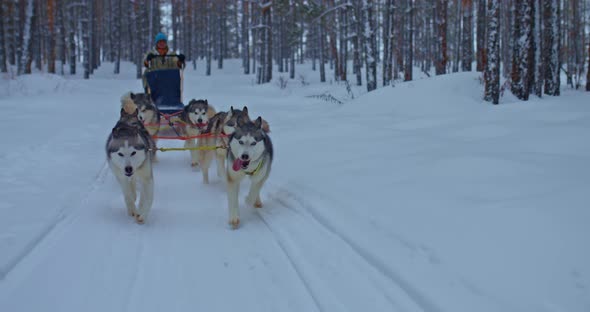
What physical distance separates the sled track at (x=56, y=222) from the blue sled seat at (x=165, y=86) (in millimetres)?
2258

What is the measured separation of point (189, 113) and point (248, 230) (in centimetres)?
302

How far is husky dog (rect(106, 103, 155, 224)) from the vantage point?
3758mm

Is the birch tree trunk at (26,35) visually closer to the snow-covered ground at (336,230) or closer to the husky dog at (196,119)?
the snow-covered ground at (336,230)

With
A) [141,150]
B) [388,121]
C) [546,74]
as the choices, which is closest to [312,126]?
[388,121]

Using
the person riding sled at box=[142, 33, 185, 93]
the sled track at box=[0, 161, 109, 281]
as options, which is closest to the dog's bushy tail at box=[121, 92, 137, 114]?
the sled track at box=[0, 161, 109, 281]

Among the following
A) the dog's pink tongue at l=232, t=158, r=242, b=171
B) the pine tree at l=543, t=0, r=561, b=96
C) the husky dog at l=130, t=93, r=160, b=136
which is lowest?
the dog's pink tongue at l=232, t=158, r=242, b=171

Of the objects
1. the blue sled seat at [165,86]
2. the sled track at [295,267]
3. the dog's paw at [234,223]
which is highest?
the blue sled seat at [165,86]

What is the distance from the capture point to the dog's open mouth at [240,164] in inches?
154

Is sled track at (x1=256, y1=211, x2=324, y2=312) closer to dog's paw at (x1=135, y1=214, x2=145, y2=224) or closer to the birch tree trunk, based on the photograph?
dog's paw at (x1=135, y1=214, x2=145, y2=224)

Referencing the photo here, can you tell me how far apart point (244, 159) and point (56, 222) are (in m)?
1.75

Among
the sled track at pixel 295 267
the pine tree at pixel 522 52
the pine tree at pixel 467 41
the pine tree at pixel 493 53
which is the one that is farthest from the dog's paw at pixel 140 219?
the pine tree at pixel 467 41

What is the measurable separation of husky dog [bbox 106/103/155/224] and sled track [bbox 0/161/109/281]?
0.58 meters

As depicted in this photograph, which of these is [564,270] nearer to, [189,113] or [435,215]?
[435,215]

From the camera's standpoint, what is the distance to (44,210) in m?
4.06
